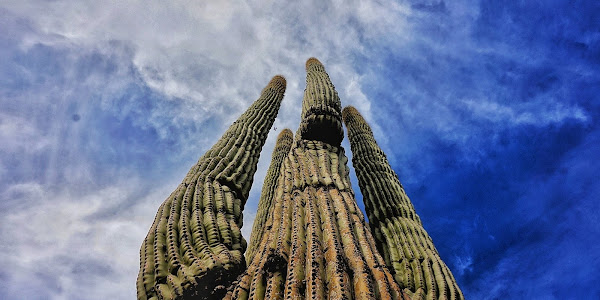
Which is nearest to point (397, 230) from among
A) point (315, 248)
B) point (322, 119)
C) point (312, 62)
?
point (322, 119)

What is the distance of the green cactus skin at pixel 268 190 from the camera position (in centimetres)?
570

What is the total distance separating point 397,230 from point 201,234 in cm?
308

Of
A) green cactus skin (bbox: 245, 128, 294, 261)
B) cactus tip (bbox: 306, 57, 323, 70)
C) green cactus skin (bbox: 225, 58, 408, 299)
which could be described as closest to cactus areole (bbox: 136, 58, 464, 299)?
green cactus skin (bbox: 225, 58, 408, 299)

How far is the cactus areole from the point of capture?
2.33 metres

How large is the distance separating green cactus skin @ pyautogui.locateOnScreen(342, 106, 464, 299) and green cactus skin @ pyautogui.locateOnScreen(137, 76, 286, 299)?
2070 mm

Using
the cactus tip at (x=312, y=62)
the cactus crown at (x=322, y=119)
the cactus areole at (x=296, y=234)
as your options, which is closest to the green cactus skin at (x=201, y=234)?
the cactus areole at (x=296, y=234)

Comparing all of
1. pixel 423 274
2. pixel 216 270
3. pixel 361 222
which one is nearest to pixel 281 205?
pixel 361 222

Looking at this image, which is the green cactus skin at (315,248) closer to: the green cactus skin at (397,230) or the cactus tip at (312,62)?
the green cactus skin at (397,230)

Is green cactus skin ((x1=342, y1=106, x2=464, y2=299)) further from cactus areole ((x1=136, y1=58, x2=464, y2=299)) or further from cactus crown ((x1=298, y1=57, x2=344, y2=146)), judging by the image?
cactus crown ((x1=298, y1=57, x2=344, y2=146))

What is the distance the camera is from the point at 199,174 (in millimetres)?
4043

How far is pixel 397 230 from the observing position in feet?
16.6

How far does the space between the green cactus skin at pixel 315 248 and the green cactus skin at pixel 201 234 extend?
0.21 m

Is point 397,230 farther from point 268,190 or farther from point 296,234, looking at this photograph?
point 268,190

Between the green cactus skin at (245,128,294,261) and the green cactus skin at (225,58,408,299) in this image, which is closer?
the green cactus skin at (225,58,408,299)
